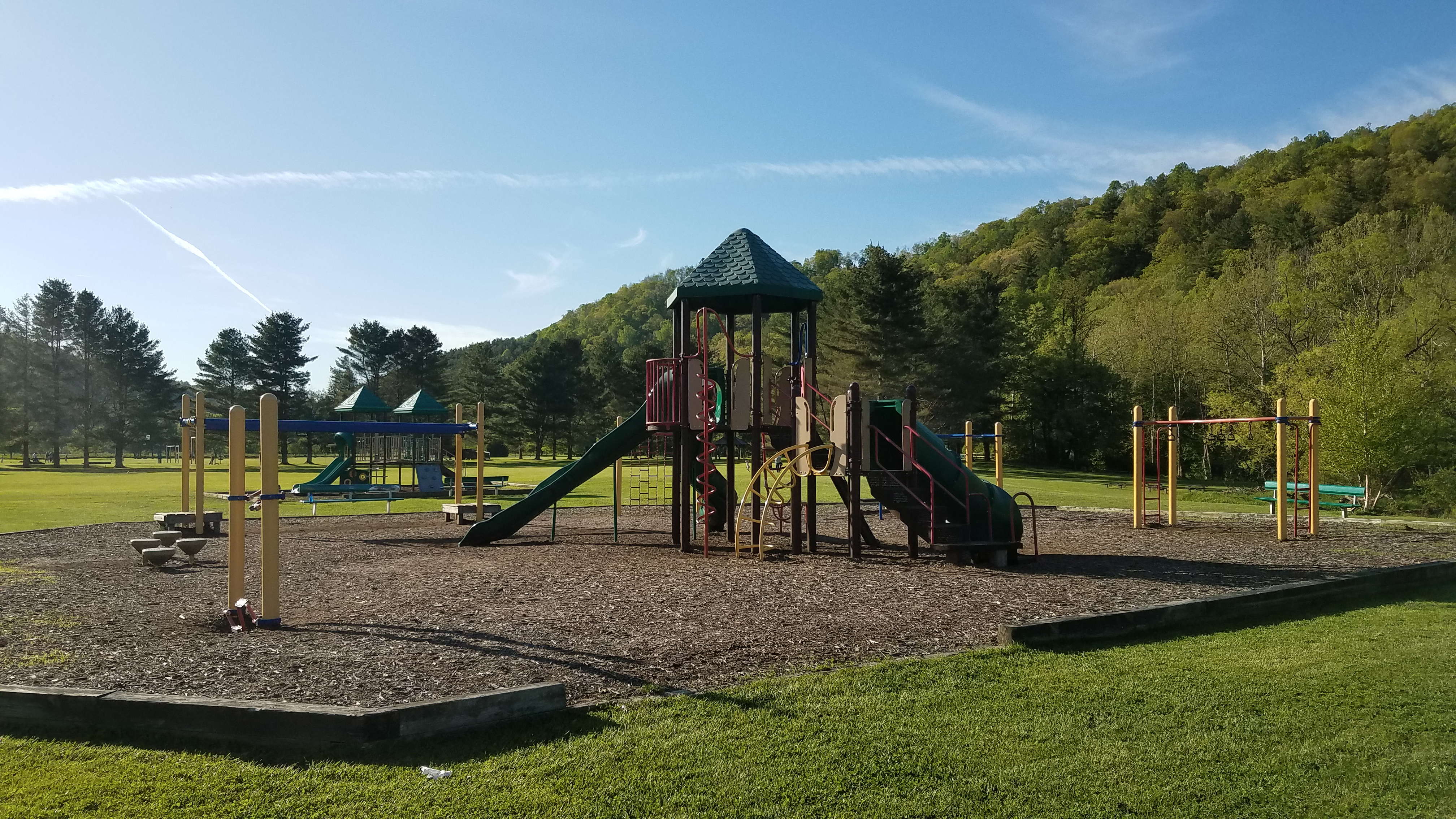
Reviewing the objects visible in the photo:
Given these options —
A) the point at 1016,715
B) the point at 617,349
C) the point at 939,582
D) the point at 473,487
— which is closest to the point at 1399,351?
the point at 939,582

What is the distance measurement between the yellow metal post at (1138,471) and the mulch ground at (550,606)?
1861 millimetres

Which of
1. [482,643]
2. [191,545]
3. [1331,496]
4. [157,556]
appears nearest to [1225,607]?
[482,643]

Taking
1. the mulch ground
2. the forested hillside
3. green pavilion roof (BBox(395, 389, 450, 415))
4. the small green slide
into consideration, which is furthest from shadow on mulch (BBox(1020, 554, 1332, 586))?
green pavilion roof (BBox(395, 389, 450, 415))

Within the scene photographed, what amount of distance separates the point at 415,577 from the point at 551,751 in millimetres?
7501

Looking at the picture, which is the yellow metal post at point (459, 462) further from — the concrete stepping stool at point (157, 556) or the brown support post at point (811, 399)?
the brown support post at point (811, 399)

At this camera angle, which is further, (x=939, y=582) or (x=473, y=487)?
(x=473, y=487)

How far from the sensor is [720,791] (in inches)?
173

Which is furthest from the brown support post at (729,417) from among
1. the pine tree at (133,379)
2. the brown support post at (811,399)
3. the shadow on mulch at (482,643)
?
the pine tree at (133,379)

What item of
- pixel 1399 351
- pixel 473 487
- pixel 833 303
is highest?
pixel 833 303

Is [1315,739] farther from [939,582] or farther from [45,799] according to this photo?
[45,799]

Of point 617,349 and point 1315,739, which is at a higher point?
point 617,349

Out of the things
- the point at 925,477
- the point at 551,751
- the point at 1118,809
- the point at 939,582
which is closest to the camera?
the point at 1118,809

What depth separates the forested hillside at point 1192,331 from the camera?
97.0 ft

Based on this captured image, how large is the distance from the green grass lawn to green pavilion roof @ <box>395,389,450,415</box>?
30.7 meters
